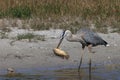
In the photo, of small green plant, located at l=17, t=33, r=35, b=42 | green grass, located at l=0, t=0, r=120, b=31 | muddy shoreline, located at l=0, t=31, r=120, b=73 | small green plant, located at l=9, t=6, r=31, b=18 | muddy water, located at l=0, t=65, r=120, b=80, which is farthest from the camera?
small green plant, located at l=9, t=6, r=31, b=18

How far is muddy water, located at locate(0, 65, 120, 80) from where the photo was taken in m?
9.98

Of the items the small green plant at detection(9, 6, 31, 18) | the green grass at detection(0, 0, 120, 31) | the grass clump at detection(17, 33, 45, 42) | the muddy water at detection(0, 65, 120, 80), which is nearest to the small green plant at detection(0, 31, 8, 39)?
the grass clump at detection(17, 33, 45, 42)

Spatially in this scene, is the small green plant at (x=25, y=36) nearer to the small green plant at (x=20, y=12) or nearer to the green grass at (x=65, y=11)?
the green grass at (x=65, y=11)

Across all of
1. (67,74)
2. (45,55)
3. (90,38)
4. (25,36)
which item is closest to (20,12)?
(25,36)

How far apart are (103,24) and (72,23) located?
0.81m

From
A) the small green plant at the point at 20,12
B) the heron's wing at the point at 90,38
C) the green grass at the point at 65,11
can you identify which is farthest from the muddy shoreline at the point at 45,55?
the small green plant at the point at 20,12

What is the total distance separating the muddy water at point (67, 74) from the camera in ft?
32.7

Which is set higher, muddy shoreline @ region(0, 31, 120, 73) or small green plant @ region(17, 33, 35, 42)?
small green plant @ region(17, 33, 35, 42)

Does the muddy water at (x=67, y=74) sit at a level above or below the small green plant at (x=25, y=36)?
below

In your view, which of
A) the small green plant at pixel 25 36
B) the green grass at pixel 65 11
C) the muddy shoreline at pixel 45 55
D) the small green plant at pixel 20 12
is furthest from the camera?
the small green plant at pixel 20 12

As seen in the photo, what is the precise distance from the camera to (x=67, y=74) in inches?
407

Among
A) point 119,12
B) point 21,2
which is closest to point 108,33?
point 119,12

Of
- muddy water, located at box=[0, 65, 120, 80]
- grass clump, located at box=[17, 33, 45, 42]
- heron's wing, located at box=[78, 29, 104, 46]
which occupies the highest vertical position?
heron's wing, located at box=[78, 29, 104, 46]

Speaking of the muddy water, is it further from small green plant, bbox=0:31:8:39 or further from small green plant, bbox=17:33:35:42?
small green plant, bbox=0:31:8:39
